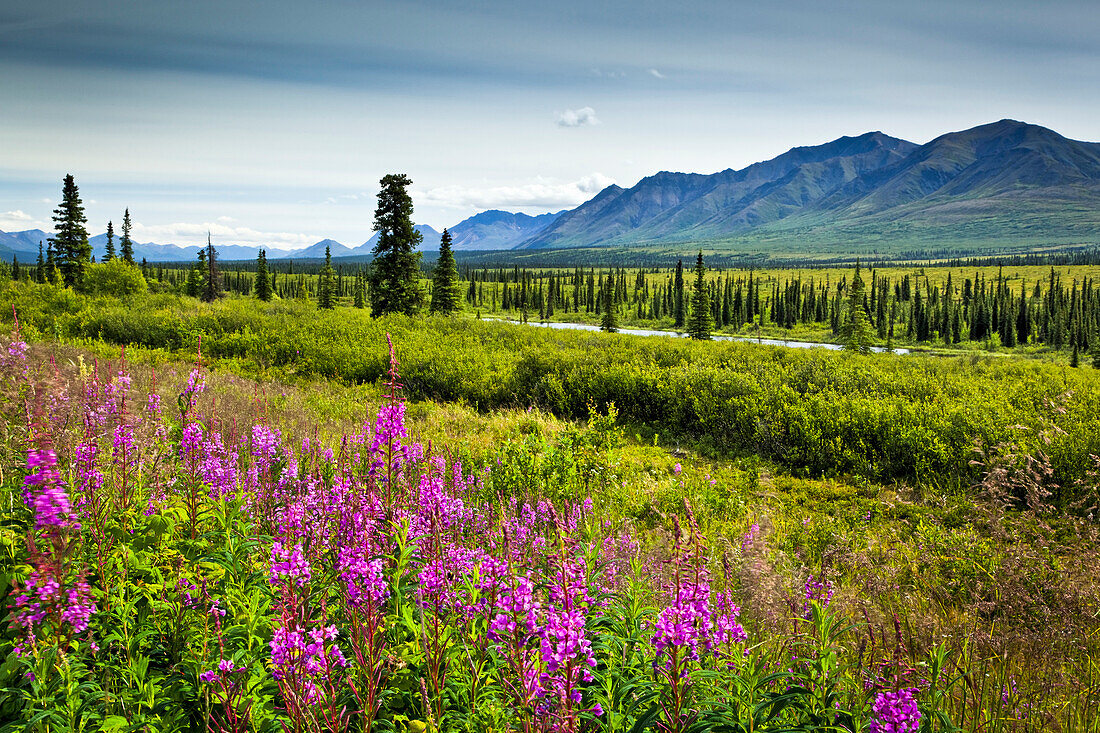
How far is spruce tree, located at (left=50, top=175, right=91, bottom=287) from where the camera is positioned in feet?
179

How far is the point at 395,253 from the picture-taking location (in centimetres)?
3684

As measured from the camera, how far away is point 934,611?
18.7 ft

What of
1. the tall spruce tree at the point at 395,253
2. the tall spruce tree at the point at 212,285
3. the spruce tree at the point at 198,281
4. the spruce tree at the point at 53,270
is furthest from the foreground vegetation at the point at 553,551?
the spruce tree at the point at 198,281

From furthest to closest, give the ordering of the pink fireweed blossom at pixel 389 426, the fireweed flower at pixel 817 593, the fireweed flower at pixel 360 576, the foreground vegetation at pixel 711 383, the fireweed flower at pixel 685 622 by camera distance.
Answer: the foreground vegetation at pixel 711 383
the fireweed flower at pixel 817 593
the pink fireweed blossom at pixel 389 426
the fireweed flower at pixel 360 576
the fireweed flower at pixel 685 622

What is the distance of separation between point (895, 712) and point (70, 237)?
73.5 meters

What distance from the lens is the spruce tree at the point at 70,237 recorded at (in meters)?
54.6

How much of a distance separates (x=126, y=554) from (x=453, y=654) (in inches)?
76.0

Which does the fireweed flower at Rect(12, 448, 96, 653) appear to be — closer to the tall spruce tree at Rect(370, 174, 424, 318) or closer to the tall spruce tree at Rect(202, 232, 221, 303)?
the tall spruce tree at Rect(370, 174, 424, 318)

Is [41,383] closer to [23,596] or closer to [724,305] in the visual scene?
[23,596]

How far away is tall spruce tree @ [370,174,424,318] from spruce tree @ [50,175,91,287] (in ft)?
124

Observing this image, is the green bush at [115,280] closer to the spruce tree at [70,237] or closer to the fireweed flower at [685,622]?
the spruce tree at [70,237]

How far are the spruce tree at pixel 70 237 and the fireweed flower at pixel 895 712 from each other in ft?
229

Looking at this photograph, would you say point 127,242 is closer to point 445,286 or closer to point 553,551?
point 445,286

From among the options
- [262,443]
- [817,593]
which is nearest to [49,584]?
[262,443]
